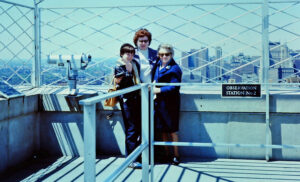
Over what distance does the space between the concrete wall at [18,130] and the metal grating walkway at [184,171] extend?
16 cm

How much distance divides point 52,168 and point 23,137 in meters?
0.52

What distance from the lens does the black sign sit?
2.93 meters

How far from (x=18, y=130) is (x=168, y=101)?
5.36ft

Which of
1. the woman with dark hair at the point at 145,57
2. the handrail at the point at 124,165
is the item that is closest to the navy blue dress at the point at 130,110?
the woman with dark hair at the point at 145,57

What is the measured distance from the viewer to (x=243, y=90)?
2.93 m

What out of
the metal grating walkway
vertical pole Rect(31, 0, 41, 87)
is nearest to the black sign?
the metal grating walkway

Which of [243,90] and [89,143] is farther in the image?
[243,90]

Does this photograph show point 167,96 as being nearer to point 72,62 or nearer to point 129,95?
point 129,95

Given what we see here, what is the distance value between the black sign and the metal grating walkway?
0.86 m

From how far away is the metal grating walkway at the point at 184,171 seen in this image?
10.8 ft

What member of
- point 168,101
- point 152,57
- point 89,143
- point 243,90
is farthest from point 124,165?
point 152,57

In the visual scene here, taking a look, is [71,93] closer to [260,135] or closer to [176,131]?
[176,131]

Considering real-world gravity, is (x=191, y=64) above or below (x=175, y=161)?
above

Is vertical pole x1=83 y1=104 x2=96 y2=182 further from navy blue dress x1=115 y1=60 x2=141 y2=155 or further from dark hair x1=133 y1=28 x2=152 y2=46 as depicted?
dark hair x1=133 y1=28 x2=152 y2=46
